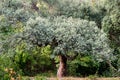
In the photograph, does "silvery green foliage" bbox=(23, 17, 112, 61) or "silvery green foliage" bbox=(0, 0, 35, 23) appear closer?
"silvery green foliage" bbox=(23, 17, 112, 61)

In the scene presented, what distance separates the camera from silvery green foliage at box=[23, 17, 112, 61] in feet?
33.8

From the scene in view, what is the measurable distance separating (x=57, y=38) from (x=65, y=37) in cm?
31

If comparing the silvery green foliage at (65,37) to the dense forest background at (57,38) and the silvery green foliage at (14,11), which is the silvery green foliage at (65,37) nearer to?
the dense forest background at (57,38)

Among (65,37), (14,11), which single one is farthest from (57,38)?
(14,11)

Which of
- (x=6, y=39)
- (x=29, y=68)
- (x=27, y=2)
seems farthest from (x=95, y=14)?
(x=6, y=39)

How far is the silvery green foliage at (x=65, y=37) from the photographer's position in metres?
10.3

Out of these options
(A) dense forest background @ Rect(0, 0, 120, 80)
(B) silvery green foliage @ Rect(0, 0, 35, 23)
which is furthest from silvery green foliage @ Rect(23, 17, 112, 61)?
(B) silvery green foliage @ Rect(0, 0, 35, 23)

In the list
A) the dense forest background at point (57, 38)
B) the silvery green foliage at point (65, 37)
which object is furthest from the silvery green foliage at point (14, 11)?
the silvery green foliage at point (65, 37)

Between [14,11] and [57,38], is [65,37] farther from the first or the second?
[14,11]

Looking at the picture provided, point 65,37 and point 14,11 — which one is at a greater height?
point 14,11

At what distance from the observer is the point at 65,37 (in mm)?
10289

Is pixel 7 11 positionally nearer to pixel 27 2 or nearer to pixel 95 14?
pixel 27 2

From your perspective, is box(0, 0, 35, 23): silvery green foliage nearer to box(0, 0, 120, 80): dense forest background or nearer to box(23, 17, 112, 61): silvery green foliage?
box(0, 0, 120, 80): dense forest background

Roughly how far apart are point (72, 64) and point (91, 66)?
106 cm
